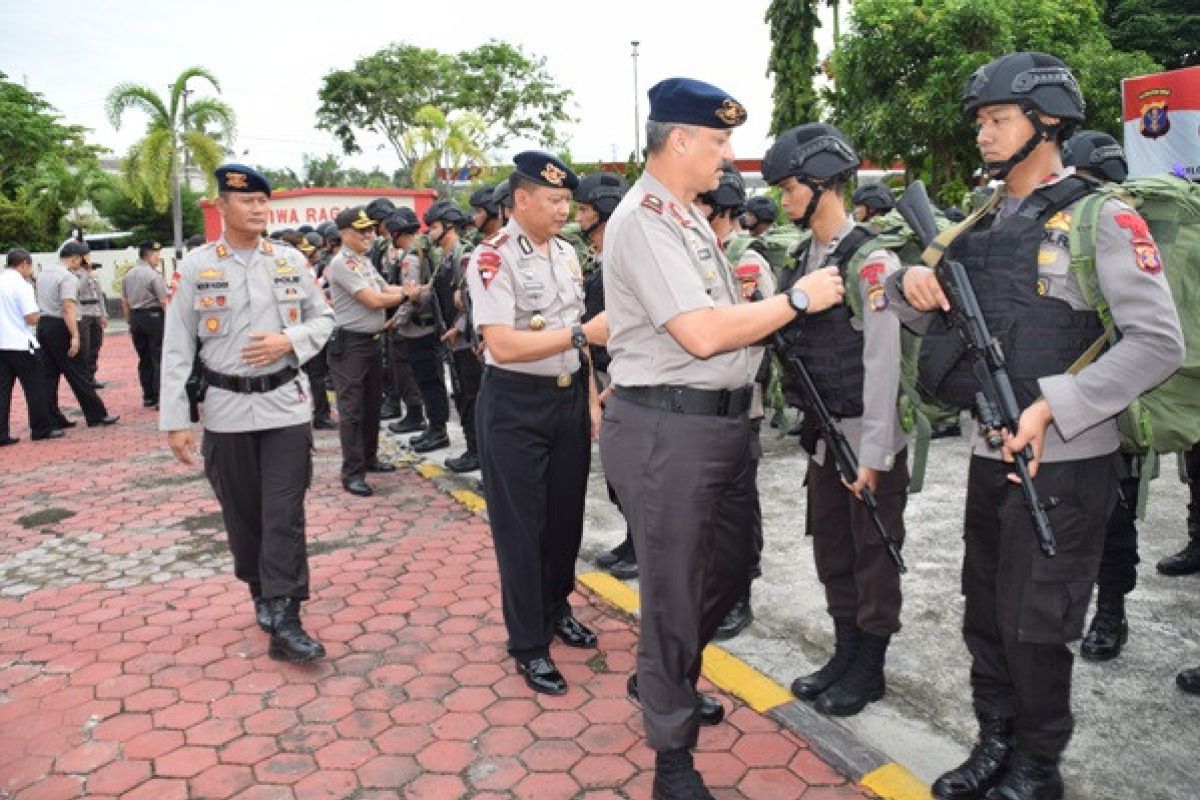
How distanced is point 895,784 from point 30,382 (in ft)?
32.8

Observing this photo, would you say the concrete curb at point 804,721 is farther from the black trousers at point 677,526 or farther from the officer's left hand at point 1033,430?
the officer's left hand at point 1033,430

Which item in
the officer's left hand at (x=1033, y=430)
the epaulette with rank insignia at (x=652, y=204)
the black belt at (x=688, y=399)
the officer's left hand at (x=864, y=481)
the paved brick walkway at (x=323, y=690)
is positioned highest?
the epaulette with rank insignia at (x=652, y=204)

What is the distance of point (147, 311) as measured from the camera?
1135 centimetres

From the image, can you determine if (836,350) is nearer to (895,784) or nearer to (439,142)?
(895,784)

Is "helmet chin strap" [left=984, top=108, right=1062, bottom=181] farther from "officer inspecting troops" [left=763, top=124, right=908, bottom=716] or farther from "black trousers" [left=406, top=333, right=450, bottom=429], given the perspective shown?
"black trousers" [left=406, top=333, right=450, bottom=429]

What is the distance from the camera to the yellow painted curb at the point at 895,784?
9.57 ft

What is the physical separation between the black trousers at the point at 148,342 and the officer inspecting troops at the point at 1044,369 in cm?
1093

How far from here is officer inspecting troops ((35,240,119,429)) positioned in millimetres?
10133

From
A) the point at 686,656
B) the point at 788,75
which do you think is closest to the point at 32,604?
the point at 686,656

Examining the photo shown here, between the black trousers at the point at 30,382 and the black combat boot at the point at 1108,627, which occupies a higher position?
the black trousers at the point at 30,382

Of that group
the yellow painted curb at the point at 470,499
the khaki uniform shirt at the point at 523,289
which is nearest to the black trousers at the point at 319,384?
the yellow painted curb at the point at 470,499

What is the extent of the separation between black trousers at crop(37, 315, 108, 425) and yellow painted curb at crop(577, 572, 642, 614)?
26.0 ft

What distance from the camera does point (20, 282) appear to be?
9.63 m

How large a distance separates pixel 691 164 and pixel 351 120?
42.2 meters
